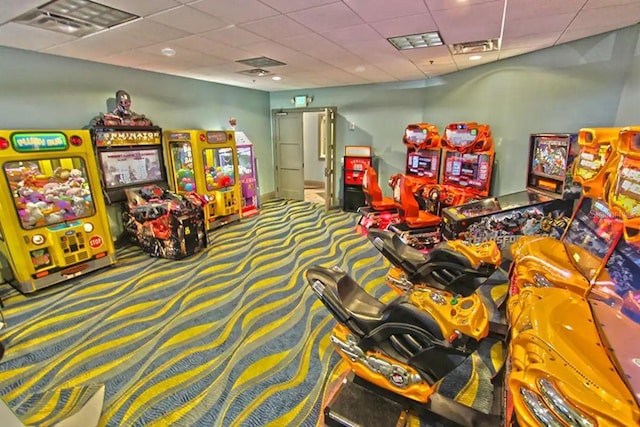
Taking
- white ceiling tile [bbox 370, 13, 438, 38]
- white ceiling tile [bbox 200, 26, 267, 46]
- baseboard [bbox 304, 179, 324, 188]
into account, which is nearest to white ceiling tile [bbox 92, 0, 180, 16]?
white ceiling tile [bbox 200, 26, 267, 46]

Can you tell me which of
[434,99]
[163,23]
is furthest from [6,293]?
[434,99]

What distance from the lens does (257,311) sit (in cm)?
308

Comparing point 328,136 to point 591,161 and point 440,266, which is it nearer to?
point 440,266

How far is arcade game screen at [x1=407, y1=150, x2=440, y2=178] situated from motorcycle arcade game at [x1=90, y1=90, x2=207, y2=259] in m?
3.50

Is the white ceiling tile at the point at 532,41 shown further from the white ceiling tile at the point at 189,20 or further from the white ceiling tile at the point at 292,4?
the white ceiling tile at the point at 189,20

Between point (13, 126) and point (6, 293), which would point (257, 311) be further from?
point (13, 126)

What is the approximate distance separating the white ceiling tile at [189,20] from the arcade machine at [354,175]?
3913 mm

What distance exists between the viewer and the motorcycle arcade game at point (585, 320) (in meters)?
1.00

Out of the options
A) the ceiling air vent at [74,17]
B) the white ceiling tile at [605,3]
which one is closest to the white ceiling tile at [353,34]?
the white ceiling tile at [605,3]

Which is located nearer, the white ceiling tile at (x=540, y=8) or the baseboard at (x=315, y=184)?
the white ceiling tile at (x=540, y=8)

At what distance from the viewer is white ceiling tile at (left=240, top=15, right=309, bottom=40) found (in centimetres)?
261

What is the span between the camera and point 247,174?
6309 millimetres

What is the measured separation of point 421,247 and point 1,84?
5344 mm

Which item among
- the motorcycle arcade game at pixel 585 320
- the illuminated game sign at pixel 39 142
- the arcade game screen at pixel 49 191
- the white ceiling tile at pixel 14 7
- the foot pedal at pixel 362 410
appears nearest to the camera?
the motorcycle arcade game at pixel 585 320
